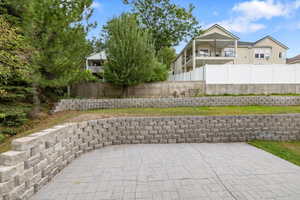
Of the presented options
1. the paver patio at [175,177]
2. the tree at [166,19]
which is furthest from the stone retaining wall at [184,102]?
the tree at [166,19]

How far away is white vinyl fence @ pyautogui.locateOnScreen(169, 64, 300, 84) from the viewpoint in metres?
10.4

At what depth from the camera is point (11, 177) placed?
187cm

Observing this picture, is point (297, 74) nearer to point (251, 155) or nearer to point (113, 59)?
point (251, 155)

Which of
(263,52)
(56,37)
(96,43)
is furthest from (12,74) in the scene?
(263,52)

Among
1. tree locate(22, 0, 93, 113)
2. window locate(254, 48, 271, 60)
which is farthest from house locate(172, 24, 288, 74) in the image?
tree locate(22, 0, 93, 113)

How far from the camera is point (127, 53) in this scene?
8.88 metres

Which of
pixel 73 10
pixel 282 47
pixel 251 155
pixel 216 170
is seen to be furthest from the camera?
pixel 282 47

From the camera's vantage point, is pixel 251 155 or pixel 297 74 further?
pixel 297 74

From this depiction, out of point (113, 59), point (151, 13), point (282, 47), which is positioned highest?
point (151, 13)

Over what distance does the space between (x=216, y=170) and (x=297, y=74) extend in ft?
38.6

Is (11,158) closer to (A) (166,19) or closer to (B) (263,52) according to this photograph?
(A) (166,19)

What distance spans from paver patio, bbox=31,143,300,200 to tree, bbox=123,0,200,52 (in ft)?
48.1

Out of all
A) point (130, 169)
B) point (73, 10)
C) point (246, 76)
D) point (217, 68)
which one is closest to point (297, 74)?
point (246, 76)

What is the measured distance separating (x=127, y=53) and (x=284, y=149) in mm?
8005
